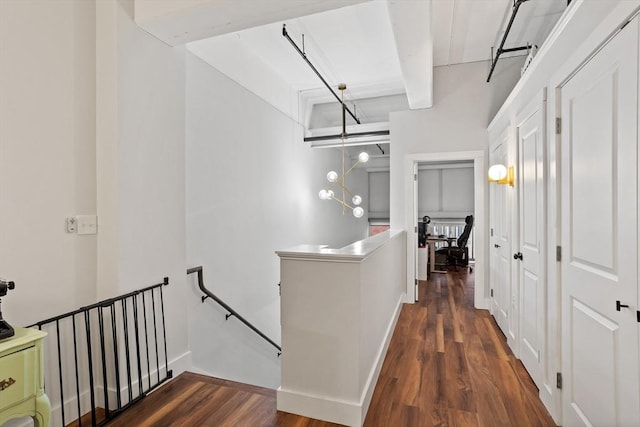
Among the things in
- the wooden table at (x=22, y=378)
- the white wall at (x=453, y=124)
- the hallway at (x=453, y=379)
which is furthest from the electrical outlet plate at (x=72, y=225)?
the white wall at (x=453, y=124)

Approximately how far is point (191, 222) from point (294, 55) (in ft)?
9.01

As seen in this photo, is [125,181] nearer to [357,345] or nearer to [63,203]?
[63,203]

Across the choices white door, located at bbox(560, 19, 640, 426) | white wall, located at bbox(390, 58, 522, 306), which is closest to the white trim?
white wall, located at bbox(390, 58, 522, 306)

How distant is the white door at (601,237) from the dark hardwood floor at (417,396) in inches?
19.7

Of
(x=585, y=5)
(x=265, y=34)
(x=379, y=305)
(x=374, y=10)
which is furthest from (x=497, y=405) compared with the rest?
(x=265, y=34)

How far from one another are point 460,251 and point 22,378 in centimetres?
828

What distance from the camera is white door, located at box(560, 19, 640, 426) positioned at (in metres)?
1.36

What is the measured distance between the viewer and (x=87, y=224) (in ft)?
7.33

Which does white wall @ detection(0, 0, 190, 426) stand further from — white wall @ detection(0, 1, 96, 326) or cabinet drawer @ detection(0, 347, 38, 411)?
cabinet drawer @ detection(0, 347, 38, 411)

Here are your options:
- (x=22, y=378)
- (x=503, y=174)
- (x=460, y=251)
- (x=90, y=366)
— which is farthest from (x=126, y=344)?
(x=460, y=251)

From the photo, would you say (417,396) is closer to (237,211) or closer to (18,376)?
(18,376)

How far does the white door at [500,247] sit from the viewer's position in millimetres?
3459

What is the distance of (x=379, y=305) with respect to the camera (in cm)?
287

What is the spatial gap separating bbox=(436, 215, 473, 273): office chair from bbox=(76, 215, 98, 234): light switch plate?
25.3 feet
